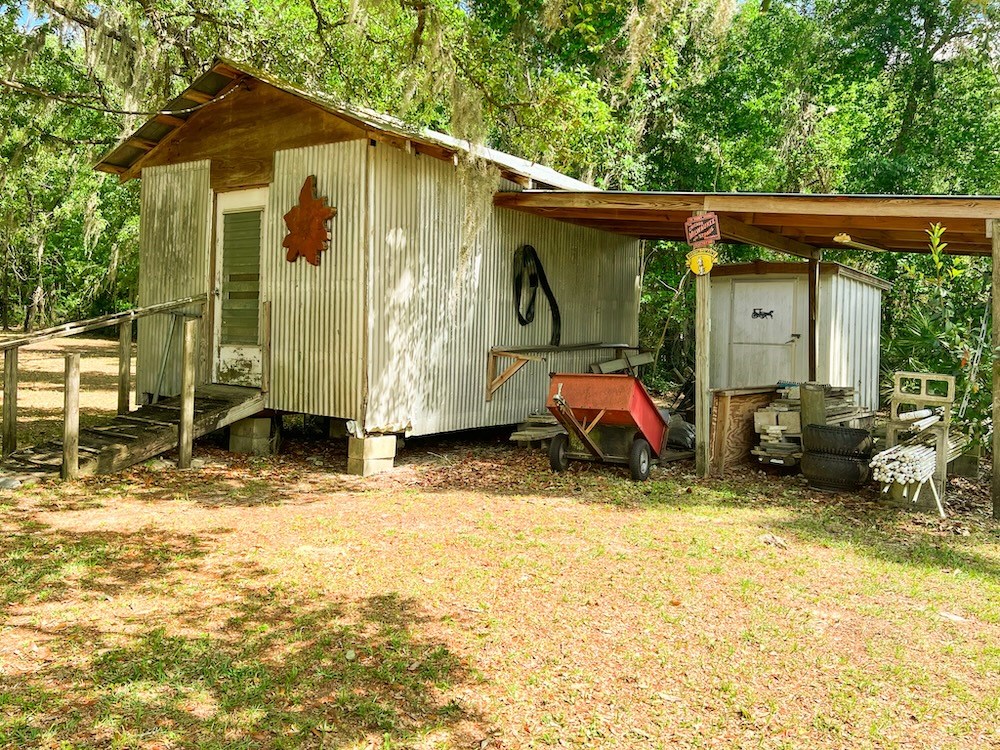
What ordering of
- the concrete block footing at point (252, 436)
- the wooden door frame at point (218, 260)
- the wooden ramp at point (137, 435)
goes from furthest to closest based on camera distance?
the wooden door frame at point (218, 260), the concrete block footing at point (252, 436), the wooden ramp at point (137, 435)

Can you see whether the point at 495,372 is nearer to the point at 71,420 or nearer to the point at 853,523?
the point at 853,523

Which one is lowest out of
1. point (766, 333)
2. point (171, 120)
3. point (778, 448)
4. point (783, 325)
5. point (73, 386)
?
point (778, 448)

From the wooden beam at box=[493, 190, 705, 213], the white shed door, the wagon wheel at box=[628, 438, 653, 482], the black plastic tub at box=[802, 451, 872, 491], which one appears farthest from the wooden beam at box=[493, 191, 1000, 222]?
the white shed door

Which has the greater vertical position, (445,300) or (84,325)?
(445,300)

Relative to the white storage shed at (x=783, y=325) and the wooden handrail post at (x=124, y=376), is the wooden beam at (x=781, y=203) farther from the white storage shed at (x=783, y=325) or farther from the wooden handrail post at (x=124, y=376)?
the wooden handrail post at (x=124, y=376)

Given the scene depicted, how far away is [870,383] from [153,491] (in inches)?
418

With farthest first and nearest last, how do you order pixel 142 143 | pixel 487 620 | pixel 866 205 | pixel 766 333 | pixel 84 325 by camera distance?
pixel 766 333 < pixel 142 143 < pixel 84 325 < pixel 866 205 < pixel 487 620

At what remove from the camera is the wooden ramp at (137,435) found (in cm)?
775

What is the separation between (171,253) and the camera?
10.4 m

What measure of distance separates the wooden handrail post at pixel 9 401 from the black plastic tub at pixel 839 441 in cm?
755

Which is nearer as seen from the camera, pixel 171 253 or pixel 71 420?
pixel 71 420

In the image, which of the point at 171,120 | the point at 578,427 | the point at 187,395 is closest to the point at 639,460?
the point at 578,427

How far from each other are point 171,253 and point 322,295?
111 inches

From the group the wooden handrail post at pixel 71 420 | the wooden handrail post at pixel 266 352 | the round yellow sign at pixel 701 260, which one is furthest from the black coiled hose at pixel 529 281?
the wooden handrail post at pixel 71 420
